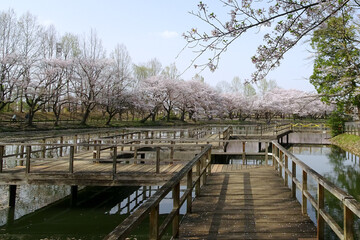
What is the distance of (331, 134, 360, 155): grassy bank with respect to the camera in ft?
73.3

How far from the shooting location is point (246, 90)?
8356cm

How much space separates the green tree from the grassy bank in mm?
3159

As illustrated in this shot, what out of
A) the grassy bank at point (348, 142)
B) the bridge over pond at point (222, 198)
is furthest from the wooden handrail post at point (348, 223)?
the grassy bank at point (348, 142)

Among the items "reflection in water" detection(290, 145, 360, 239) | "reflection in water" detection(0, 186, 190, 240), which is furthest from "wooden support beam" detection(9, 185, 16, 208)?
"reflection in water" detection(290, 145, 360, 239)

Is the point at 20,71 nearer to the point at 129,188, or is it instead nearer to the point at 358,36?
the point at 129,188

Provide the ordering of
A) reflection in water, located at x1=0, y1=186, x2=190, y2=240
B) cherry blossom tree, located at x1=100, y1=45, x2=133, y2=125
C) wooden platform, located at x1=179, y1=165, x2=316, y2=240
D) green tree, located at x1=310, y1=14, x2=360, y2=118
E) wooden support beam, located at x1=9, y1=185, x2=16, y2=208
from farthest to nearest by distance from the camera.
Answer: cherry blossom tree, located at x1=100, y1=45, x2=133, y2=125 < green tree, located at x1=310, y1=14, x2=360, y2=118 < wooden support beam, located at x1=9, y1=185, x2=16, y2=208 < reflection in water, located at x1=0, y1=186, x2=190, y2=240 < wooden platform, located at x1=179, y1=165, x2=316, y2=240

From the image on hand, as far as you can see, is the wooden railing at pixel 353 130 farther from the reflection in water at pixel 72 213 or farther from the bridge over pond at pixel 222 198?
the reflection in water at pixel 72 213

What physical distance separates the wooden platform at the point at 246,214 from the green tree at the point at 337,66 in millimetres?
11391

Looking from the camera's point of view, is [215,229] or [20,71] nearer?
[215,229]

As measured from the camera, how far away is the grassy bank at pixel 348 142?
880 inches

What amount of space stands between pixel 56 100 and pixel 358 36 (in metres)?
34.8

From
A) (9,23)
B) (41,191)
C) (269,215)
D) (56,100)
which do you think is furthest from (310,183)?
(9,23)

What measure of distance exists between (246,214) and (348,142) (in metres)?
24.6

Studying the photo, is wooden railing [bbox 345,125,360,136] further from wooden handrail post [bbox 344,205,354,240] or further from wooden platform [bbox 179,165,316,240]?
wooden handrail post [bbox 344,205,354,240]
